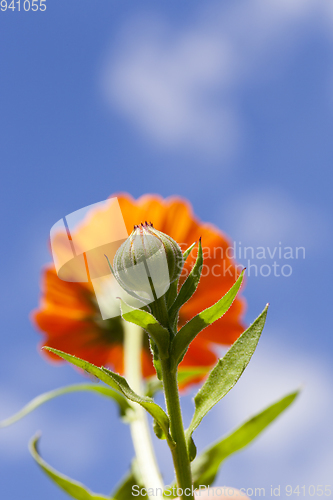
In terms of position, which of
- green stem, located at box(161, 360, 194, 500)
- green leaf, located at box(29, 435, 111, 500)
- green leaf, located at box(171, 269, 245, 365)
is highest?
green leaf, located at box(171, 269, 245, 365)

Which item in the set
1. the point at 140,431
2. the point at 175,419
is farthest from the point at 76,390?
the point at 175,419

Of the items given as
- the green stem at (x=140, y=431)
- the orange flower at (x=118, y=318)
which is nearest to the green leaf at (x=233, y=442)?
the green stem at (x=140, y=431)

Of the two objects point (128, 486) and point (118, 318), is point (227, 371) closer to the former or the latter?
point (128, 486)

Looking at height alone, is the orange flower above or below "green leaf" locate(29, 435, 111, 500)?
above

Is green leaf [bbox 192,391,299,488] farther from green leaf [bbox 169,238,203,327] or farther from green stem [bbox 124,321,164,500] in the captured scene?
green leaf [bbox 169,238,203,327]

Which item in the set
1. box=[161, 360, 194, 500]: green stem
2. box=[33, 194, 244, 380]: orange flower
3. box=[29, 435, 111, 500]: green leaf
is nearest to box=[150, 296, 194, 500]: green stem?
box=[161, 360, 194, 500]: green stem

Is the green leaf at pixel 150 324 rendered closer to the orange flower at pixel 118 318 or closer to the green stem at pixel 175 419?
the green stem at pixel 175 419
